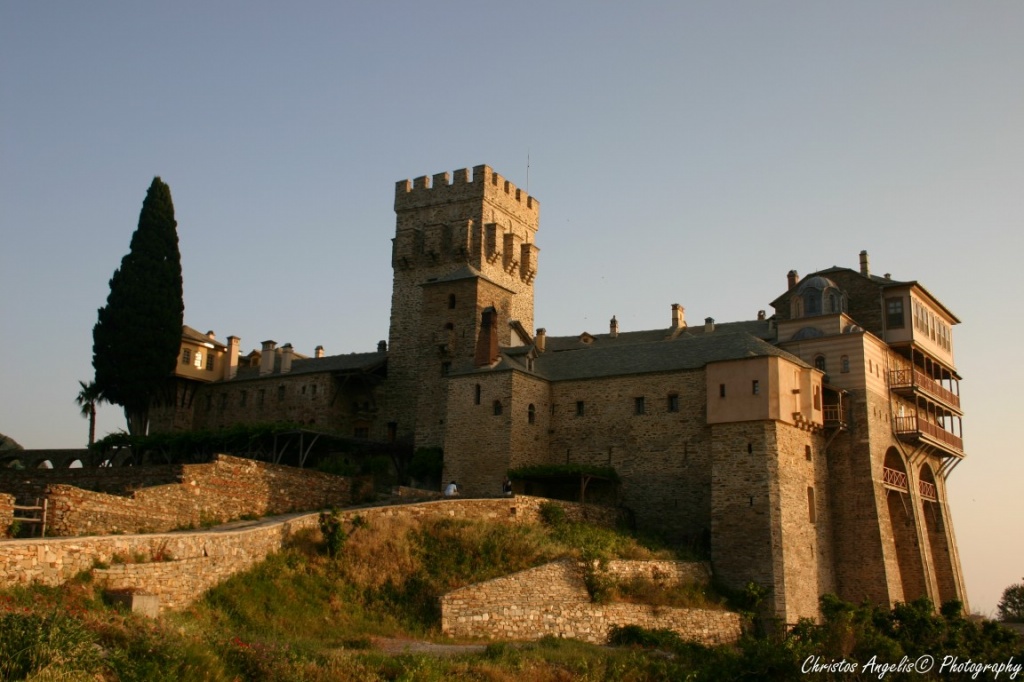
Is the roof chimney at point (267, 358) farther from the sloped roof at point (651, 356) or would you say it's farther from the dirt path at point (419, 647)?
the dirt path at point (419, 647)

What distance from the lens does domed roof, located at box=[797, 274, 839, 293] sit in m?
43.9

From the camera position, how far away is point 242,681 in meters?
20.1

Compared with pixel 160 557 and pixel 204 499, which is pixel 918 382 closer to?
pixel 204 499

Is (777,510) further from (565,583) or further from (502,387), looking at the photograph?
(502,387)

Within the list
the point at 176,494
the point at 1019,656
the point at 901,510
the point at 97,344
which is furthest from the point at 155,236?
the point at 1019,656

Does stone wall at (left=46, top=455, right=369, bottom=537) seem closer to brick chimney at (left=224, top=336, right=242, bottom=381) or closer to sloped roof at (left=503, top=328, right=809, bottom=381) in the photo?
sloped roof at (left=503, top=328, right=809, bottom=381)

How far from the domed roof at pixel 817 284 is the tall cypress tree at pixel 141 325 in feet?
93.0

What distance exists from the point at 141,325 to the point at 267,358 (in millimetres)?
8388

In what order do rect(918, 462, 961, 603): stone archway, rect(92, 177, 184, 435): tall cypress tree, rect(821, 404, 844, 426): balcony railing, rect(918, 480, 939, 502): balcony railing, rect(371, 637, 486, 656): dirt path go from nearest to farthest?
1. rect(371, 637, 486, 656): dirt path
2. rect(821, 404, 844, 426): balcony railing
3. rect(918, 462, 961, 603): stone archway
4. rect(918, 480, 939, 502): balcony railing
5. rect(92, 177, 184, 435): tall cypress tree

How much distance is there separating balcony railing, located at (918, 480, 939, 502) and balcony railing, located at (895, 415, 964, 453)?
191cm

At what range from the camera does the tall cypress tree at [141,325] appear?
168 feet

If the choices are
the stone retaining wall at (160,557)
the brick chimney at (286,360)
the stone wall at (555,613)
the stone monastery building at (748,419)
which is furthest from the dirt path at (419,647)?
the brick chimney at (286,360)

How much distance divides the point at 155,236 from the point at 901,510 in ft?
115

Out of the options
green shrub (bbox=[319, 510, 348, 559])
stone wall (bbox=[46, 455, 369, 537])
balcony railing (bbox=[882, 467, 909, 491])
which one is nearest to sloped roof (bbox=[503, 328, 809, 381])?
balcony railing (bbox=[882, 467, 909, 491])
